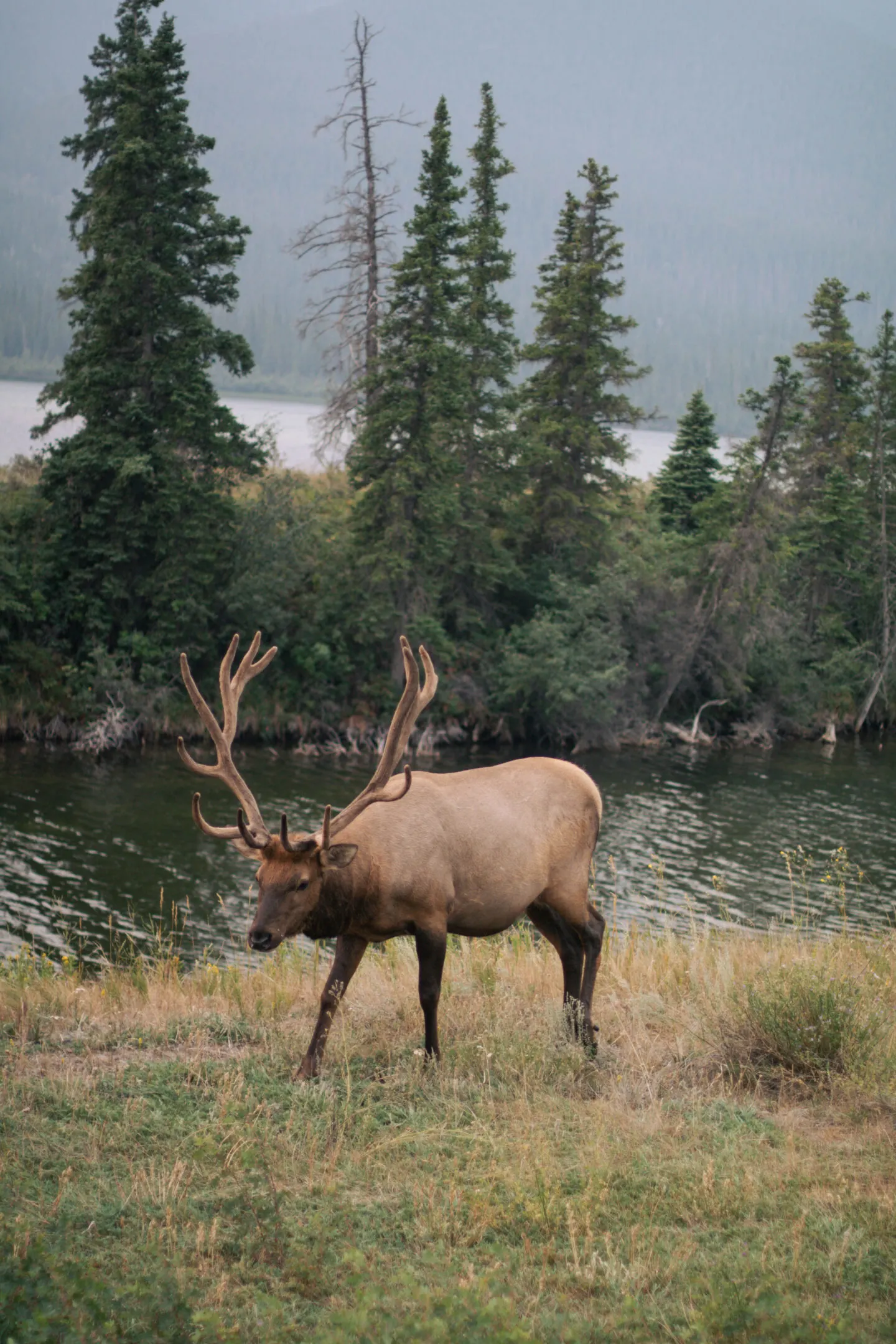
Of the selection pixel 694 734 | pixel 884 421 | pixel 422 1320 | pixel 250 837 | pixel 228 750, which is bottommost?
pixel 694 734

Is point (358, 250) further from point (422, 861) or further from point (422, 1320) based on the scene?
point (422, 1320)

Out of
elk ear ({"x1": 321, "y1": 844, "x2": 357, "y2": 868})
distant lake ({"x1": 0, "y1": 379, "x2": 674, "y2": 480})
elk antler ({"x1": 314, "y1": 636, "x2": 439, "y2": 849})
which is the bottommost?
elk ear ({"x1": 321, "y1": 844, "x2": 357, "y2": 868})

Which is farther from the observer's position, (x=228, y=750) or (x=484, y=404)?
(x=484, y=404)

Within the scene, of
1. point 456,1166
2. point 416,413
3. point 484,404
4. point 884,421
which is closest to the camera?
point 456,1166

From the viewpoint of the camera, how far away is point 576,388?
35.6 meters

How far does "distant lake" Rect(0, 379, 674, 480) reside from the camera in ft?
148

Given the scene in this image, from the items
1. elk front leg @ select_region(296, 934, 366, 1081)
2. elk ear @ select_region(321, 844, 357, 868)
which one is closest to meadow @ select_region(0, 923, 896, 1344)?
elk front leg @ select_region(296, 934, 366, 1081)

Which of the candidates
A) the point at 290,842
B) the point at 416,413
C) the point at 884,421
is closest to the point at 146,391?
the point at 416,413

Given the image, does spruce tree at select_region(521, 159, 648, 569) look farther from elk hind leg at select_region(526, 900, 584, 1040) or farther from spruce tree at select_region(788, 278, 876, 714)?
elk hind leg at select_region(526, 900, 584, 1040)

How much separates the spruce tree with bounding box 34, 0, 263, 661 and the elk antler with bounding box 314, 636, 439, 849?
2156cm

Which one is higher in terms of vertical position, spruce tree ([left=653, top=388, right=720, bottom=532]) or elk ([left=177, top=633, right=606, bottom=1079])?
spruce tree ([left=653, top=388, right=720, bottom=532])

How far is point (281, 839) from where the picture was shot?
614 centimetres

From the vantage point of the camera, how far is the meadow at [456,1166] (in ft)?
12.1

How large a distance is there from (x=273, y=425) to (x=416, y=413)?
15.4ft
